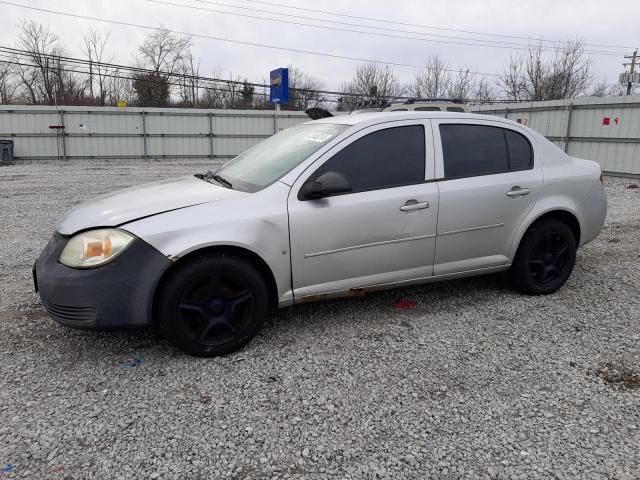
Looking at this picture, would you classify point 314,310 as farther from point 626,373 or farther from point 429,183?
point 626,373

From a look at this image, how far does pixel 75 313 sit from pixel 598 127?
15.0 meters

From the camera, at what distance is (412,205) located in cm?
367

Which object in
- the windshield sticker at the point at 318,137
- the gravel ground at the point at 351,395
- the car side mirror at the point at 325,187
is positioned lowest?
the gravel ground at the point at 351,395

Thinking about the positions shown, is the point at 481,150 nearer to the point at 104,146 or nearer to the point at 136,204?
the point at 136,204

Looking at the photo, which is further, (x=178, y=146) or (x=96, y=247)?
(x=178, y=146)

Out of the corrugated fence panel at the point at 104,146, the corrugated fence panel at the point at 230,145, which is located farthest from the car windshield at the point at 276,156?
the corrugated fence panel at the point at 104,146

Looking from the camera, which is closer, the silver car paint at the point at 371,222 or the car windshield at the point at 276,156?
the silver car paint at the point at 371,222

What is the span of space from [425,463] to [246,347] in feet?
4.97

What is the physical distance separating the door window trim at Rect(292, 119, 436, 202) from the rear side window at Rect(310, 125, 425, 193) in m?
0.02

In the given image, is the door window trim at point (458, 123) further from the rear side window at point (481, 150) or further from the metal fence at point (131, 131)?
the metal fence at point (131, 131)

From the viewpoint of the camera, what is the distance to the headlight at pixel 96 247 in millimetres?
2980

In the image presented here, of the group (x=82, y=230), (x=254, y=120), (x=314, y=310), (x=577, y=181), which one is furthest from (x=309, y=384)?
(x=254, y=120)

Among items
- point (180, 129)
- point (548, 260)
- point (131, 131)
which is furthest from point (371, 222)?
point (131, 131)

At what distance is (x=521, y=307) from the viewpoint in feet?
13.5
